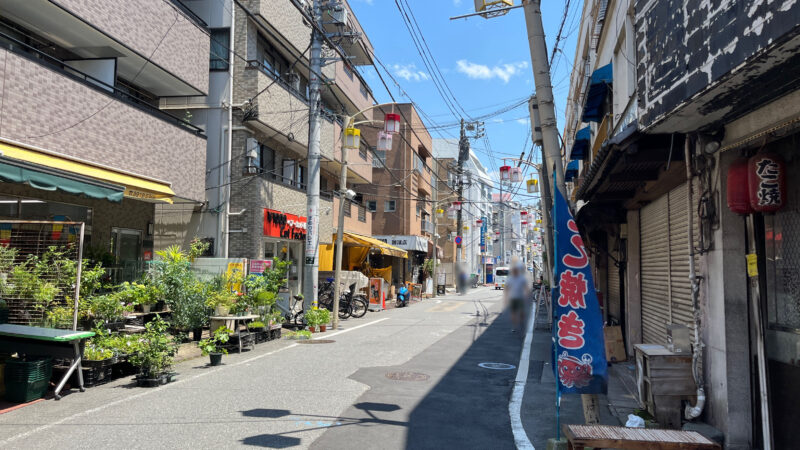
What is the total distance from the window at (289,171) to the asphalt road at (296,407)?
32.8ft

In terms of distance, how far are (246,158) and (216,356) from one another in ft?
28.4

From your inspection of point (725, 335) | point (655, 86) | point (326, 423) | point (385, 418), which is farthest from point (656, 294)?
point (326, 423)

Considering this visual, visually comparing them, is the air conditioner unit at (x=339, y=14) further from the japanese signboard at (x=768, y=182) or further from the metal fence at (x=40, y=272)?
the japanese signboard at (x=768, y=182)

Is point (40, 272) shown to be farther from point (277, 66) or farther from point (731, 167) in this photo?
point (277, 66)

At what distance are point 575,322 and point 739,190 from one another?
2085mm

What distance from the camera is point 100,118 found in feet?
36.5

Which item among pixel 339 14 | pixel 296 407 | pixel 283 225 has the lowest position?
pixel 296 407

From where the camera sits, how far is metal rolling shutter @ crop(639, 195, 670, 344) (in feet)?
28.7

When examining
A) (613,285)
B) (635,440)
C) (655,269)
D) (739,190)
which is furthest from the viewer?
(613,285)

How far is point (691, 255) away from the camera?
20.4 feet

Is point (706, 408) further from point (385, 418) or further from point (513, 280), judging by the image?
point (513, 280)

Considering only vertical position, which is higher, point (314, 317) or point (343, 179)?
point (343, 179)

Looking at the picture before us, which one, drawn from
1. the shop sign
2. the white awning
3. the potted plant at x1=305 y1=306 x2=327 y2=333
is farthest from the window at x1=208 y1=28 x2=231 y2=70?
the white awning

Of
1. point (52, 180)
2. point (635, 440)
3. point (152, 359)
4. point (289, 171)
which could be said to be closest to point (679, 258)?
point (635, 440)
